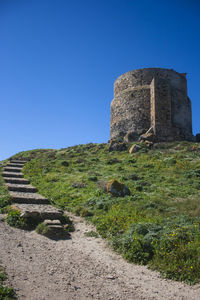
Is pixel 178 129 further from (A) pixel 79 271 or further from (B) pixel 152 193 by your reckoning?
(A) pixel 79 271

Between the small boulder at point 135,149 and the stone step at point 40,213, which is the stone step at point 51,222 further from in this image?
the small boulder at point 135,149

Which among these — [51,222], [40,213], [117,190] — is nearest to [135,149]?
[117,190]

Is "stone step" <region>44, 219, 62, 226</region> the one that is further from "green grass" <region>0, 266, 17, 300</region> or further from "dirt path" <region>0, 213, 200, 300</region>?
"green grass" <region>0, 266, 17, 300</region>

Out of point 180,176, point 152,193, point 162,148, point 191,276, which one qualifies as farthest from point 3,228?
point 162,148

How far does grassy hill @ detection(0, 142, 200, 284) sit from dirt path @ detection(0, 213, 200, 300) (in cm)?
40

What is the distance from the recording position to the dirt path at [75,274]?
4.37m

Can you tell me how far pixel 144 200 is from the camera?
9906 millimetres

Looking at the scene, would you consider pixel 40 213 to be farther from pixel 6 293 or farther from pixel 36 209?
pixel 6 293

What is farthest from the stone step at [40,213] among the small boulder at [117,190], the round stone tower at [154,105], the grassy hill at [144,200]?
the round stone tower at [154,105]

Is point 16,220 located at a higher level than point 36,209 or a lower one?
lower

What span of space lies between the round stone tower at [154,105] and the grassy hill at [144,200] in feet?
12.0

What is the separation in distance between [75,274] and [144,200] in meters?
5.45

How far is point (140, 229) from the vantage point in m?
→ 6.76

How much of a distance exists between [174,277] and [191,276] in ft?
1.16
